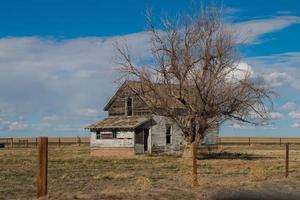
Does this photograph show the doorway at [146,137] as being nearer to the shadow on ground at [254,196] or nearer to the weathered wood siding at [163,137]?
the weathered wood siding at [163,137]

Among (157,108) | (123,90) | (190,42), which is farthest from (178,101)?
(123,90)

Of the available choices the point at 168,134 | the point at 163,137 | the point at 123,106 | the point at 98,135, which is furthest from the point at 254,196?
the point at 123,106

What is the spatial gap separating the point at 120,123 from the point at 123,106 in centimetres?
255

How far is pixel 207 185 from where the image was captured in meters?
17.3

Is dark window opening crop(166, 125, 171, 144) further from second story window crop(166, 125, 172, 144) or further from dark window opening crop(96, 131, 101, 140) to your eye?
dark window opening crop(96, 131, 101, 140)

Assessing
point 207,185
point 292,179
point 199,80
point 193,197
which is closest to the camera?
point 193,197

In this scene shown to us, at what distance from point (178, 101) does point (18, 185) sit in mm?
22241

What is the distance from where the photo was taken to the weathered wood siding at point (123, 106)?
1982 inches

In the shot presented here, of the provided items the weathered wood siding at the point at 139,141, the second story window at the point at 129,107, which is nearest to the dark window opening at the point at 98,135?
the second story window at the point at 129,107

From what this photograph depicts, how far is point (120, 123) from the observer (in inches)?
1971

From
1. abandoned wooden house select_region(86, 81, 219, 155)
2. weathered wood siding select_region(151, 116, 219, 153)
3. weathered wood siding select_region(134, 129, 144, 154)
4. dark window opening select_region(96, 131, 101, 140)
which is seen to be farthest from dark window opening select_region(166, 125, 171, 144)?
dark window opening select_region(96, 131, 101, 140)

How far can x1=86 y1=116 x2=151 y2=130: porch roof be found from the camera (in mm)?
48688

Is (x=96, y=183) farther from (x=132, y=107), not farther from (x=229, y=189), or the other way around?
(x=132, y=107)

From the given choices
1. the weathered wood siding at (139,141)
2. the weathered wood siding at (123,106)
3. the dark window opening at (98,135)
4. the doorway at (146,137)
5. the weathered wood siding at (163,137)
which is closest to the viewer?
the weathered wood siding at (139,141)
